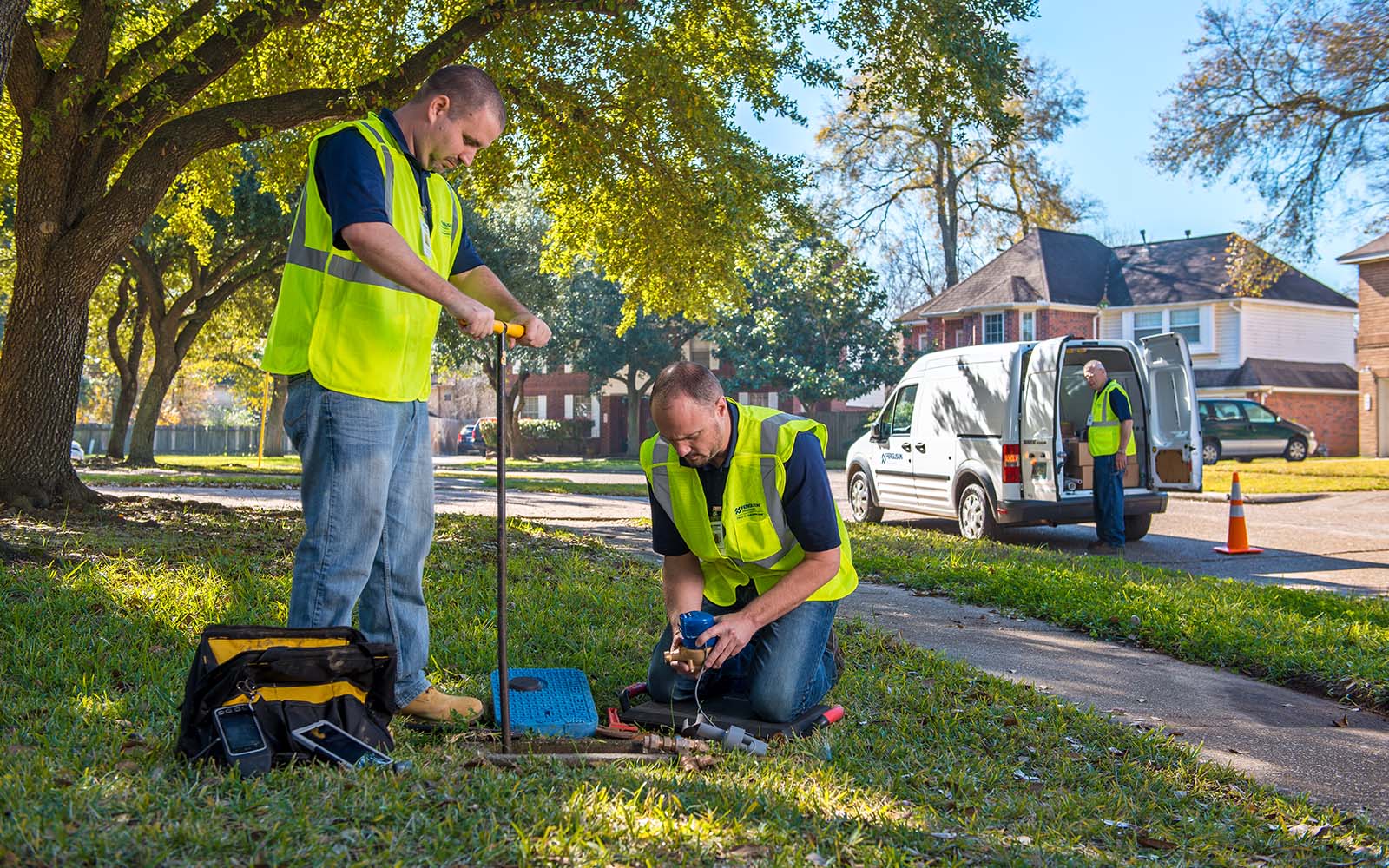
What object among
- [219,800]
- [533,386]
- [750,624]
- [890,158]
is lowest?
[219,800]

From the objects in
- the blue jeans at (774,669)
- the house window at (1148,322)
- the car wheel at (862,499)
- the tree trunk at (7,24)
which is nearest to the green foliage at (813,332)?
the house window at (1148,322)

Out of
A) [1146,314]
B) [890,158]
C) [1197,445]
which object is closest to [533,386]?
[890,158]

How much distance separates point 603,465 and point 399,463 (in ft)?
107

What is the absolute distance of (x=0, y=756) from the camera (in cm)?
328

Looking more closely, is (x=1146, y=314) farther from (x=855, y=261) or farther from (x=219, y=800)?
(x=219, y=800)

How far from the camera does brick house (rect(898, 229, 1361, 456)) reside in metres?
37.3

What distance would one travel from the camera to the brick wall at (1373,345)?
109 ft

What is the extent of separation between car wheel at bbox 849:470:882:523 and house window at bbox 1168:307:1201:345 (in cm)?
2857

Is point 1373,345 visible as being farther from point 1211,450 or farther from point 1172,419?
point 1172,419

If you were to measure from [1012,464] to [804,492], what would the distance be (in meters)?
7.80

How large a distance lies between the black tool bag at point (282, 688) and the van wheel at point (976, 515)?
9.17 m

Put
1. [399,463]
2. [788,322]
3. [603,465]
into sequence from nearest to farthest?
[399,463] < [603,465] < [788,322]

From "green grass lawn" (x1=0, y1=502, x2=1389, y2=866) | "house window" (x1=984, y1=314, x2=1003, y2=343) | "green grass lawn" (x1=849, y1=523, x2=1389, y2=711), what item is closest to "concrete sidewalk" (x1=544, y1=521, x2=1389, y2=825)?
"green grass lawn" (x1=849, y1=523, x2=1389, y2=711)

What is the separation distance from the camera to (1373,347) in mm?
33406
